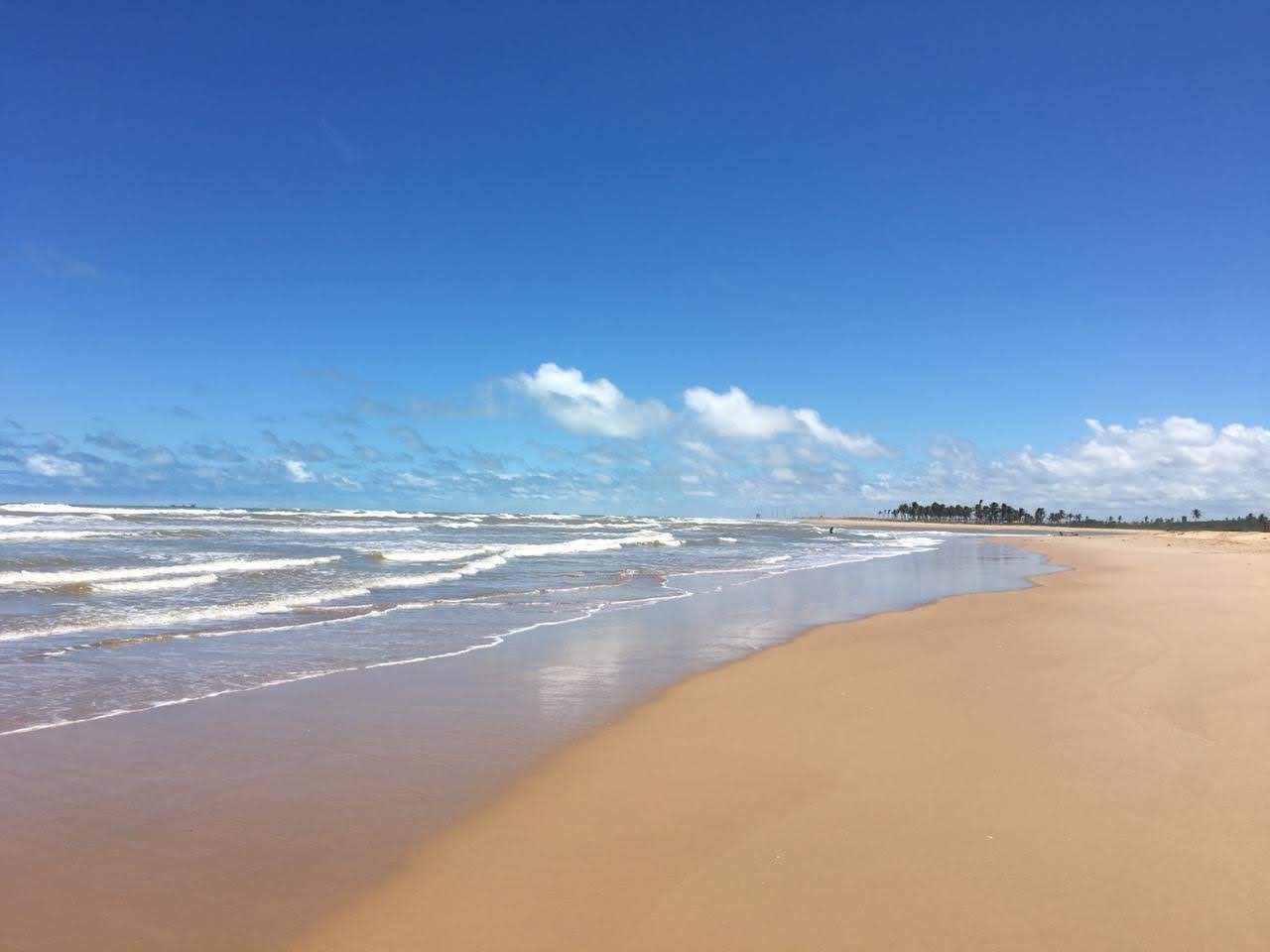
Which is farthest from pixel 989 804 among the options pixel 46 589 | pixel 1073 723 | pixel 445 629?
pixel 46 589

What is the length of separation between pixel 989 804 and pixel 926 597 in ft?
45.6

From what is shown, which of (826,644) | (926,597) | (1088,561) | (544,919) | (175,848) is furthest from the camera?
(1088,561)

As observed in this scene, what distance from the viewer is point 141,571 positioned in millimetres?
19547

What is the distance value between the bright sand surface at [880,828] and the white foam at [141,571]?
51.5 feet

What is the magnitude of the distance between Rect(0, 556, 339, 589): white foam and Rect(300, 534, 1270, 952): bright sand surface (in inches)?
619

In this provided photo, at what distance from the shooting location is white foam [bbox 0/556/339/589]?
56.3 ft

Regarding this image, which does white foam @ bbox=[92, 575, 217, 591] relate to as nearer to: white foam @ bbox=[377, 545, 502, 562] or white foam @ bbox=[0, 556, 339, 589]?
white foam @ bbox=[0, 556, 339, 589]

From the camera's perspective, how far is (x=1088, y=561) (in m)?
33.3

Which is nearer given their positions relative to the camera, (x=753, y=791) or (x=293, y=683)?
(x=753, y=791)

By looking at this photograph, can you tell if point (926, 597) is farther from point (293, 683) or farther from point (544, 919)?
point (544, 919)

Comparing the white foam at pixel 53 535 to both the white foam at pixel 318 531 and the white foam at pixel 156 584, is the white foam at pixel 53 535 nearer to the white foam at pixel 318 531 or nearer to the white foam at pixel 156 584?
the white foam at pixel 318 531

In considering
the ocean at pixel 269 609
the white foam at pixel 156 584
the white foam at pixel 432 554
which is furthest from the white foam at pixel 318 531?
the white foam at pixel 156 584

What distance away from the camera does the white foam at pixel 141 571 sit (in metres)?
17.2

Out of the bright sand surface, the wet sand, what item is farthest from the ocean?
the bright sand surface
